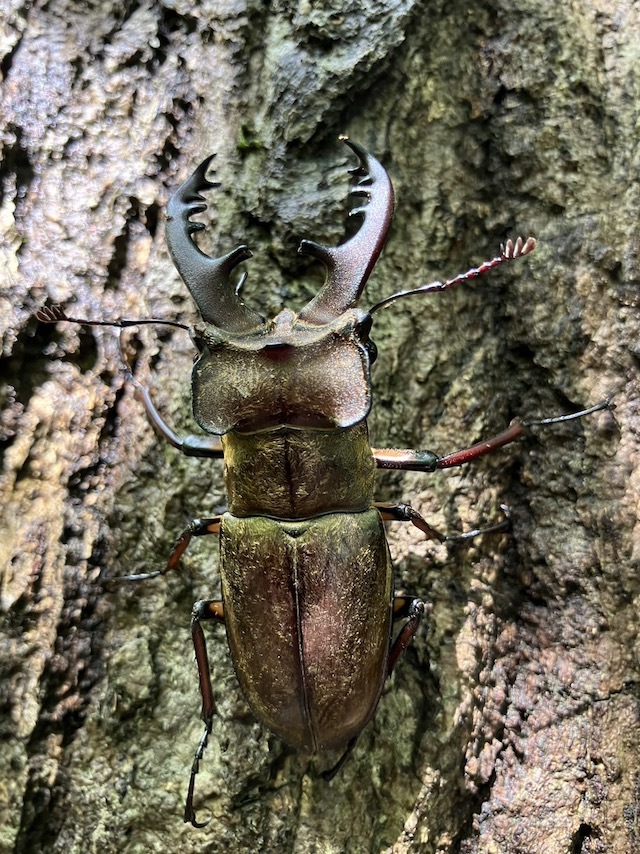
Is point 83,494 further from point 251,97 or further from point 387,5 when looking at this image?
point 387,5

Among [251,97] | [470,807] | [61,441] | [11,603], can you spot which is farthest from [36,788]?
[251,97]

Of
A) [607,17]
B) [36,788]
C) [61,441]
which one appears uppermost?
[607,17]

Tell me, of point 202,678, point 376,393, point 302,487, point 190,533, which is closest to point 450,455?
point 376,393

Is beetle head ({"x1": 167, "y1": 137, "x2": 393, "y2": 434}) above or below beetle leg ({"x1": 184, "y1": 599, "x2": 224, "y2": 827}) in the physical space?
above

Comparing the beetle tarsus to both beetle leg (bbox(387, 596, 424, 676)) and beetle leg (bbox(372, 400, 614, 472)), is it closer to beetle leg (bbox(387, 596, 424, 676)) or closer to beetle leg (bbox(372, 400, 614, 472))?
beetle leg (bbox(387, 596, 424, 676))

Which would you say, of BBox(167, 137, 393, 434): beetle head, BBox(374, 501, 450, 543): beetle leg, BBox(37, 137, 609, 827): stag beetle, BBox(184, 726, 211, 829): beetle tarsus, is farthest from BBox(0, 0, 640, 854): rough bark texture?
BBox(167, 137, 393, 434): beetle head

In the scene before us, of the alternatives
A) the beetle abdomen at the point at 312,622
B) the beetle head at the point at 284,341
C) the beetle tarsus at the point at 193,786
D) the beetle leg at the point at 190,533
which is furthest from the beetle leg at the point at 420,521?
the beetle tarsus at the point at 193,786

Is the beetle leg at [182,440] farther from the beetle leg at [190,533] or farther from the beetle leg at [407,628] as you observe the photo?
the beetle leg at [407,628]
